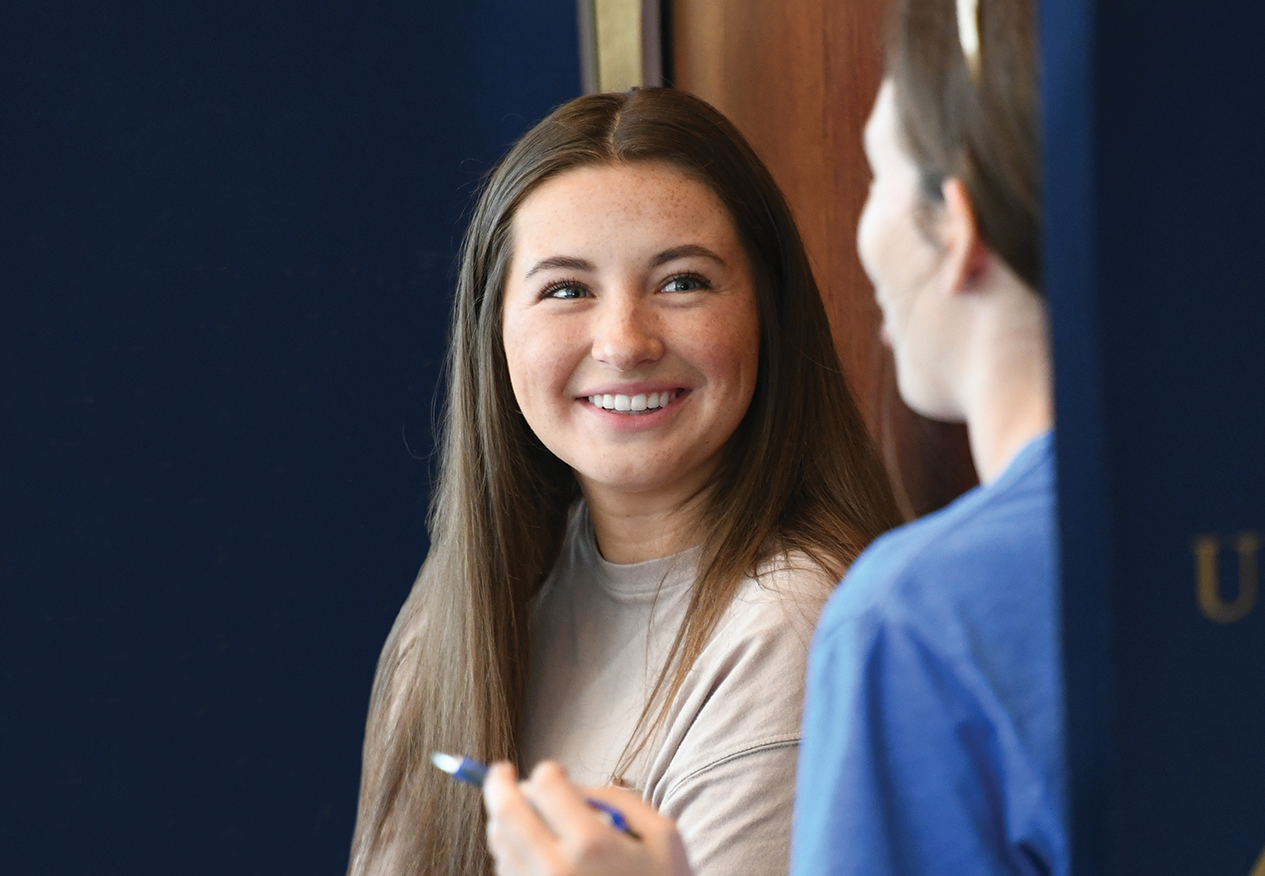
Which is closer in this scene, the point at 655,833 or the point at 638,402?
the point at 655,833

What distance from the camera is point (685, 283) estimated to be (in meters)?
0.97

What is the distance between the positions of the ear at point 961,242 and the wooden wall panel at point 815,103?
30 centimetres

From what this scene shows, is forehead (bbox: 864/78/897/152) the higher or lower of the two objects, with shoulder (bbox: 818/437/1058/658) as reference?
higher

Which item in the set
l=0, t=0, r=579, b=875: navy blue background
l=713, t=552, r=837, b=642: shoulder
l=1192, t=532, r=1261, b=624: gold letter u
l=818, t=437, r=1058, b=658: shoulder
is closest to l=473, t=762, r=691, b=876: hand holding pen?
l=818, t=437, r=1058, b=658: shoulder

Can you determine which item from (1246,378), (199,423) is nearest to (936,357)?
(1246,378)

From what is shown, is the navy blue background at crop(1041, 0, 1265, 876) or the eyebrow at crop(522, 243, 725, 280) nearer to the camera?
the navy blue background at crop(1041, 0, 1265, 876)

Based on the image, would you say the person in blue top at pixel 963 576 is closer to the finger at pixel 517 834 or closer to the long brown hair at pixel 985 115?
the long brown hair at pixel 985 115

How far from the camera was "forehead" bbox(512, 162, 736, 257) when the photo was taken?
97cm

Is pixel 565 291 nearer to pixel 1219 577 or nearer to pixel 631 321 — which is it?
pixel 631 321

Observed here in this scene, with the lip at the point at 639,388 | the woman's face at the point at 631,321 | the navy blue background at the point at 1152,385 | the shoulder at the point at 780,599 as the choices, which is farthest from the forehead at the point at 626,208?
the navy blue background at the point at 1152,385

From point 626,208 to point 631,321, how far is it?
A: 3.4 inches

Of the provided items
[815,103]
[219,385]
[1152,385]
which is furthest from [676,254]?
[219,385]

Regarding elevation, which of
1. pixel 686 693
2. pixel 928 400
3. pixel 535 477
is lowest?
pixel 686 693

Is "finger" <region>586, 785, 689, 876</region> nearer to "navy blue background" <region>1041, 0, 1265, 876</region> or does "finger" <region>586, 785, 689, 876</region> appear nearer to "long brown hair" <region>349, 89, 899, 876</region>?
"navy blue background" <region>1041, 0, 1265, 876</region>
